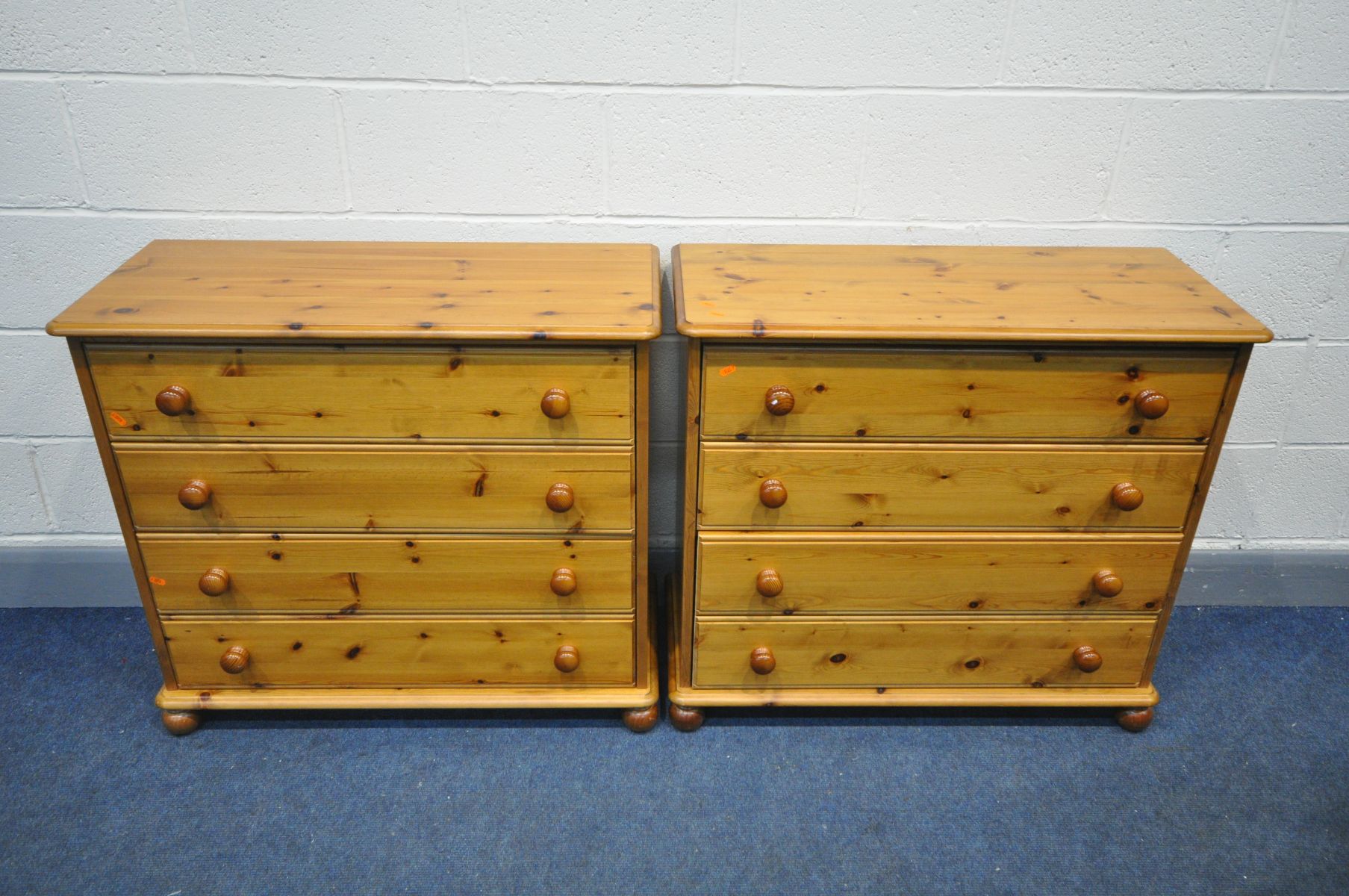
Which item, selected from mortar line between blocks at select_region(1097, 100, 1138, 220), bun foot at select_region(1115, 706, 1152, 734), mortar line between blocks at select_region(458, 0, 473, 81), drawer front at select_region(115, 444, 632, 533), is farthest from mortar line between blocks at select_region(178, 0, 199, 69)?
bun foot at select_region(1115, 706, 1152, 734)

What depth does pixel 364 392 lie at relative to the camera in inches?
61.0

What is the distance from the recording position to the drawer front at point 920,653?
1799mm

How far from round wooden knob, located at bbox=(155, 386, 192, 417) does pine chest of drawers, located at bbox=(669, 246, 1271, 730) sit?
799 millimetres

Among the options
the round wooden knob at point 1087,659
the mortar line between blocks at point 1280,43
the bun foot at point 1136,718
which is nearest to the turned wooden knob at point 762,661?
the round wooden knob at point 1087,659

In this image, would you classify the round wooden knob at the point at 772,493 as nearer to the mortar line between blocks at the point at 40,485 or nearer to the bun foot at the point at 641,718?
the bun foot at the point at 641,718

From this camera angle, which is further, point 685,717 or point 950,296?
point 685,717

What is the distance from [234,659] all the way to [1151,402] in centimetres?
166

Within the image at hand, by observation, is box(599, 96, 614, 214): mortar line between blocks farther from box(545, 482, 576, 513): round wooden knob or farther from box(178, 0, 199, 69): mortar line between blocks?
box(178, 0, 199, 69): mortar line between blocks

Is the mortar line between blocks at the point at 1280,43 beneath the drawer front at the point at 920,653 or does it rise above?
above

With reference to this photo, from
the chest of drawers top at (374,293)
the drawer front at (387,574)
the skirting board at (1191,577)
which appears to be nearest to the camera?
the chest of drawers top at (374,293)

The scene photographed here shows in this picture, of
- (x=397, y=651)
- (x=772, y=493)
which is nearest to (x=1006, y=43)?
(x=772, y=493)

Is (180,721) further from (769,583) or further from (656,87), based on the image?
(656,87)

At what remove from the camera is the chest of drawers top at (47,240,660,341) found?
4.84ft

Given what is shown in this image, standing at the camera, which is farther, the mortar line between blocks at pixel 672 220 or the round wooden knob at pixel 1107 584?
the mortar line between blocks at pixel 672 220
